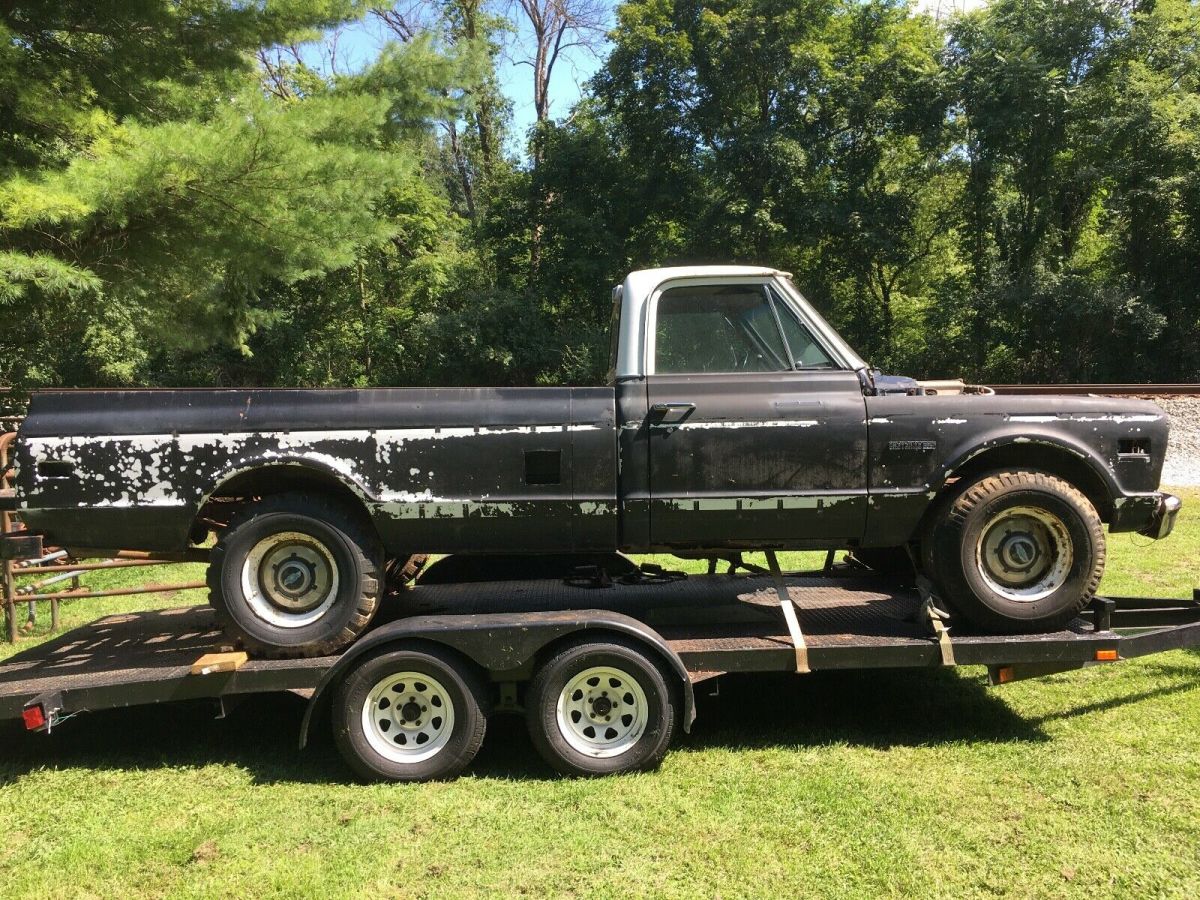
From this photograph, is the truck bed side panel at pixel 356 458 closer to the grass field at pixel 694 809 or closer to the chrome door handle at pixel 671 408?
the chrome door handle at pixel 671 408

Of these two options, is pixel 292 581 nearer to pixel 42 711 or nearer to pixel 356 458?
pixel 356 458

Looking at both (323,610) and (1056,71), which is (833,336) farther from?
(1056,71)

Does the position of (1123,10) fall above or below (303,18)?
above

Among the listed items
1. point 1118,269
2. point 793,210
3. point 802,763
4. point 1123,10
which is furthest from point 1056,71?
point 802,763

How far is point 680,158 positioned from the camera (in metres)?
24.7

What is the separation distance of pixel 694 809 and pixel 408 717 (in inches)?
58.5

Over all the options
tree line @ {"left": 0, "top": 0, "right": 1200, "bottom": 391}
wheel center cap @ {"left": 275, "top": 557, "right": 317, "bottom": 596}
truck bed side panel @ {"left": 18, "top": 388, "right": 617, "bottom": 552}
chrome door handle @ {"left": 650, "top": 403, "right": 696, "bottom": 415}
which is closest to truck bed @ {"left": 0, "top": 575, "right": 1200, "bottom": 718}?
wheel center cap @ {"left": 275, "top": 557, "right": 317, "bottom": 596}

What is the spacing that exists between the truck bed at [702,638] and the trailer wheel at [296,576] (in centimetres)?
15

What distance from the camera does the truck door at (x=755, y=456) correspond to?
14.1 feet

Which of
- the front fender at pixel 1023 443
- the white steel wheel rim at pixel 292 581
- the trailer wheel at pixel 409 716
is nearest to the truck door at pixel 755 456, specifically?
the front fender at pixel 1023 443

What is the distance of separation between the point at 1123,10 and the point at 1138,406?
2489cm

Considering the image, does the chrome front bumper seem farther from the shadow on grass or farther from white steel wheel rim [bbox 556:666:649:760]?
white steel wheel rim [bbox 556:666:649:760]

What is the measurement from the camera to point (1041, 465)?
4.48 metres

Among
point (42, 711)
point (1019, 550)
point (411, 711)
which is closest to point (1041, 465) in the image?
point (1019, 550)
